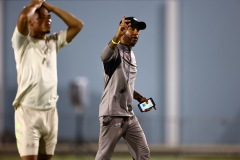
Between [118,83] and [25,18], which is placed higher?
[25,18]

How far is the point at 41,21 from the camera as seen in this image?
6422 mm

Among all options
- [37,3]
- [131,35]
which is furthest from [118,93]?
[37,3]

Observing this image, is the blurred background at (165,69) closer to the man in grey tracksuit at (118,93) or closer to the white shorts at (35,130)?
the white shorts at (35,130)

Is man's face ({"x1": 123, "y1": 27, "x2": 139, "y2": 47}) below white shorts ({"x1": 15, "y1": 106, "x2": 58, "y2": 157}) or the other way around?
the other way around

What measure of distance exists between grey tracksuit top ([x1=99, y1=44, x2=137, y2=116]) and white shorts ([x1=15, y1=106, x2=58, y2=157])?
1.92 feet

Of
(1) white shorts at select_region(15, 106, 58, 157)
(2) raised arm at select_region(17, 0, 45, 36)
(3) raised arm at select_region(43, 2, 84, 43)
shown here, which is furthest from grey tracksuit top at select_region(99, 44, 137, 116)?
(2) raised arm at select_region(17, 0, 45, 36)

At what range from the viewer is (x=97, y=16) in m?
18.2

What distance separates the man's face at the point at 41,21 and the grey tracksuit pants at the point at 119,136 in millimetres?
1125

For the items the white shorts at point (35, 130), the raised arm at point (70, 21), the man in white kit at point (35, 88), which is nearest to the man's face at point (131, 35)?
the raised arm at point (70, 21)

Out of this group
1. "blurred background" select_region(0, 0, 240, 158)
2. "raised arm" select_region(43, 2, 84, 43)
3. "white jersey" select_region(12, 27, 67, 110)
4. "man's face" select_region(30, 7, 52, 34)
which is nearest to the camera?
"white jersey" select_region(12, 27, 67, 110)

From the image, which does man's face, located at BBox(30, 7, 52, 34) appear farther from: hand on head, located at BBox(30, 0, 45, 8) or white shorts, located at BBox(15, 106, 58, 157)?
white shorts, located at BBox(15, 106, 58, 157)

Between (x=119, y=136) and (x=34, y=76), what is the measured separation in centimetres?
106

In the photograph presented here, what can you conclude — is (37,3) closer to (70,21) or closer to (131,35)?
(70,21)

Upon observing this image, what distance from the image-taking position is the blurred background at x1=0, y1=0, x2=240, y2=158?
56.0ft
